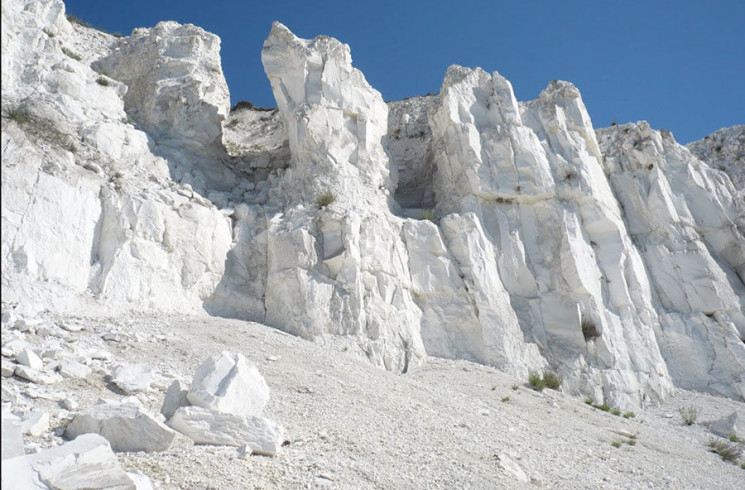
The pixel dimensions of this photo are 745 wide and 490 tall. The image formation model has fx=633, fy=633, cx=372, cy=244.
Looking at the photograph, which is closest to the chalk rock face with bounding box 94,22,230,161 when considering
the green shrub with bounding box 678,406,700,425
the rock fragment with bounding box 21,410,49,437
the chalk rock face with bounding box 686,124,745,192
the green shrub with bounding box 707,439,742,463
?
the rock fragment with bounding box 21,410,49,437

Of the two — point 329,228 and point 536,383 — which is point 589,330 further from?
point 329,228

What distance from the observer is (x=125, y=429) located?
22.9 feet

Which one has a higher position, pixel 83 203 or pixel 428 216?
pixel 428 216

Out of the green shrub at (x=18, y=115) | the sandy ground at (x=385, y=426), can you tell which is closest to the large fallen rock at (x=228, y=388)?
the sandy ground at (x=385, y=426)

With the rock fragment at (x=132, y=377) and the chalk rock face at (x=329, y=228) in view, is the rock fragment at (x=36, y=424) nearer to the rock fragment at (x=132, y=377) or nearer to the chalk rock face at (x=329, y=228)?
the rock fragment at (x=132, y=377)

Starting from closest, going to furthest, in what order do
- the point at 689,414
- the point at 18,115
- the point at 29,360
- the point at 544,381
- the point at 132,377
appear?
the point at 29,360
the point at 132,377
the point at 18,115
the point at 544,381
the point at 689,414

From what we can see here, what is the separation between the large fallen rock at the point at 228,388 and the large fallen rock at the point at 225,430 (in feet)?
0.61

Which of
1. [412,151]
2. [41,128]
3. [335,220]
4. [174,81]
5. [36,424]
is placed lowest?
[36,424]

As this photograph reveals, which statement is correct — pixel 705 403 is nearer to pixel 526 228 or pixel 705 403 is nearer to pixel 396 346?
pixel 526 228

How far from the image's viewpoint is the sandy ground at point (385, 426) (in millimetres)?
7531

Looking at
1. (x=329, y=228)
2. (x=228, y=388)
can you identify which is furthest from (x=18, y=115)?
(x=228, y=388)

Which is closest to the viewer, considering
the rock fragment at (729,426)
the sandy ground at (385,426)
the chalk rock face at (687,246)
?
the sandy ground at (385,426)

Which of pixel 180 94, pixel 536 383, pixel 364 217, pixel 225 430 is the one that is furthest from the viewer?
pixel 180 94

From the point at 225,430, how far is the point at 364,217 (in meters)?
11.2
